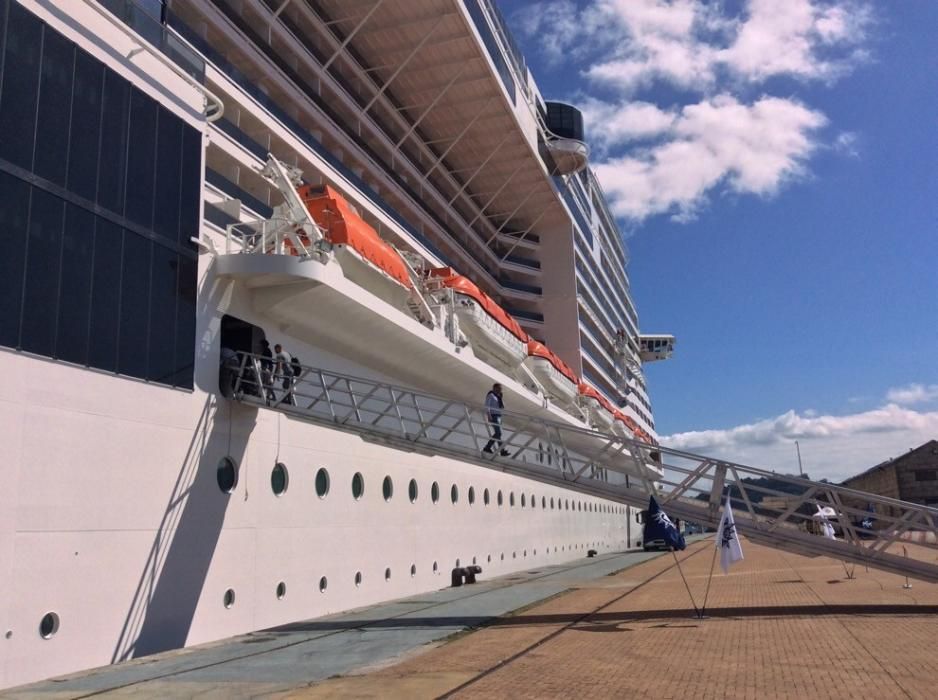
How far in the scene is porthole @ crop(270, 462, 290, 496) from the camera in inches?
496

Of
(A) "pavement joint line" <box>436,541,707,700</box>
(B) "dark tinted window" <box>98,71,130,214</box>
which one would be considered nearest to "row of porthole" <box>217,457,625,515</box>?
(B) "dark tinted window" <box>98,71,130,214</box>

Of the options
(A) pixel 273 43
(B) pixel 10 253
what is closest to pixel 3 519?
(B) pixel 10 253

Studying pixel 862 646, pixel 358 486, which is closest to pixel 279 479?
pixel 358 486

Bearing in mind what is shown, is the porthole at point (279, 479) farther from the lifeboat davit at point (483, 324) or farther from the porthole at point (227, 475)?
the lifeboat davit at point (483, 324)

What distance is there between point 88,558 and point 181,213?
5.06 metres

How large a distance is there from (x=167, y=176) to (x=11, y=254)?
10.5 ft

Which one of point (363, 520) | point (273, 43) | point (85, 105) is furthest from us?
point (273, 43)

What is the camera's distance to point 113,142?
33.6ft

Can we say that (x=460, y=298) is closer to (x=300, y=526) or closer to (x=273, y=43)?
(x=273, y=43)

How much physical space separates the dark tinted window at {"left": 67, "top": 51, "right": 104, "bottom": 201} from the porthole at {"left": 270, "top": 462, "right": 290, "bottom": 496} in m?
5.10

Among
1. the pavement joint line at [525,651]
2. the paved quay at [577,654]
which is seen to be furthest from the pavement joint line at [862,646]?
the pavement joint line at [525,651]

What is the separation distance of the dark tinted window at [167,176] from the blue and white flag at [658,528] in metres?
8.54

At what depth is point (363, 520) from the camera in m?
15.1

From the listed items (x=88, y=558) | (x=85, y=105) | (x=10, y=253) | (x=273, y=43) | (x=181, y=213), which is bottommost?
(x=88, y=558)
